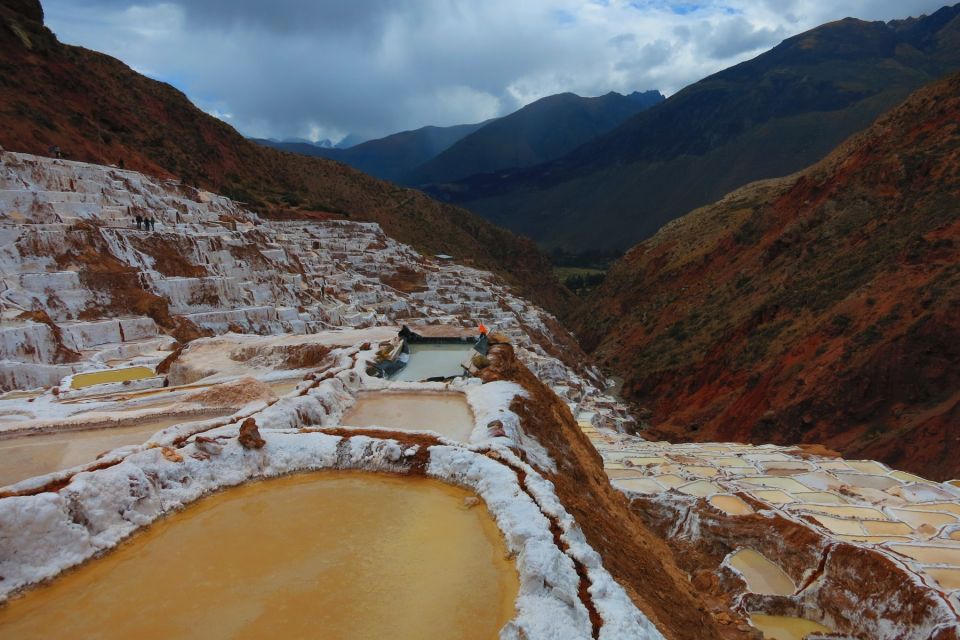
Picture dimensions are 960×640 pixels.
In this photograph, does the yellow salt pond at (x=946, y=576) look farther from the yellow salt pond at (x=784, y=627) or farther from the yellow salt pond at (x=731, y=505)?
the yellow salt pond at (x=731, y=505)

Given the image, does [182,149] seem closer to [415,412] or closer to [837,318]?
[837,318]

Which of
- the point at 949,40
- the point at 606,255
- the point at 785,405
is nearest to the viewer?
the point at 785,405

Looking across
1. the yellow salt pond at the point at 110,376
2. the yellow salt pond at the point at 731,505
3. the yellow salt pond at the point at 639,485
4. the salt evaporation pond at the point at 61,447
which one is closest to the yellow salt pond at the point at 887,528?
the yellow salt pond at the point at 731,505

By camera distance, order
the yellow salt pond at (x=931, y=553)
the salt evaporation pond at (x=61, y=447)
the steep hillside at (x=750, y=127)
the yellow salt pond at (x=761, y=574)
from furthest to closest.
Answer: the steep hillside at (x=750, y=127) < the yellow salt pond at (x=761, y=574) < the yellow salt pond at (x=931, y=553) < the salt evaporation pond at (x=61, y=447)

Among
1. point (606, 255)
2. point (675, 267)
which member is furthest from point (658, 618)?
point (606, 255)

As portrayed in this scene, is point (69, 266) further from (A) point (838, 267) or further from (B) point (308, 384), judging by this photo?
(A) point (838, 267)

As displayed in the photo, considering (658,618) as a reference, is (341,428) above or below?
above

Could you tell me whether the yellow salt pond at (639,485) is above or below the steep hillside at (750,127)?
below

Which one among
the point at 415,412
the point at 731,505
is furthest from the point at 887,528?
the point at 415,412
